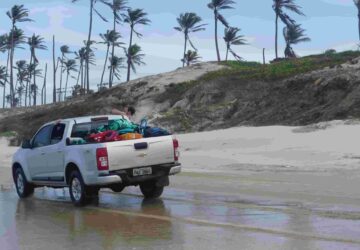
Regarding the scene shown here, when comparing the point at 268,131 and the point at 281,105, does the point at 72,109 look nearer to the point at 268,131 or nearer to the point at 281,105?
the point at 281,105

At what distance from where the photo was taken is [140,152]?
43.2 feet

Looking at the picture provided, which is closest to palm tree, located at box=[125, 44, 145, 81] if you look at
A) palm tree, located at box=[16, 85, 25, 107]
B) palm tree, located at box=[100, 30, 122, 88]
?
palm tree, located at box=[100, 30, 122, 88]

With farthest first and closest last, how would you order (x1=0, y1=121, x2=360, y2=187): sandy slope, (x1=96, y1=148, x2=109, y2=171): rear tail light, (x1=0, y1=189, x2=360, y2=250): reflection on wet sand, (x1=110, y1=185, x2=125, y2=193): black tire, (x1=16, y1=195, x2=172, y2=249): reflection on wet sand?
(x1=0, y1=121, x2=360, y2=187): sandy slope → (x1=110, y1=185, x2=125, y2=193): black tire → (x1=96, y1=148, x2=109, y2=171): rear tail light → (x1=16, y1=195, x2=172, y2=249): reflection on wet sand → (x1=0, y1=189, x2=360, y2=250): reflection on wet sand

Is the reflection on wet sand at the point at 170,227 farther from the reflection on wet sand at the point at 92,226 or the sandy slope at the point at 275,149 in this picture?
the sandy slope at the point at 275,149

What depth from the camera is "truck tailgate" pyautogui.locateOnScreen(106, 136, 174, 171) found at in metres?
12.9

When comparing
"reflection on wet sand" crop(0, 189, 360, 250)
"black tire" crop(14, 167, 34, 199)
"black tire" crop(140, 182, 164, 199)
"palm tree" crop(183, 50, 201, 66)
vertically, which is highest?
"palm tree" crop(183, 50, 201, 66)

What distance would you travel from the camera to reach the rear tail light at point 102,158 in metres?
12.8

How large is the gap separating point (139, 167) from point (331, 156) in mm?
11718

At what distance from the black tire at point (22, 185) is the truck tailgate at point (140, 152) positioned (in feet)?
12.4

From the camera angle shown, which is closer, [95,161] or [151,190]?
[95,161]

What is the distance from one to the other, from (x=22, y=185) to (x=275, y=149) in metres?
13.3

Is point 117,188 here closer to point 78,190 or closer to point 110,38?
point 78,190

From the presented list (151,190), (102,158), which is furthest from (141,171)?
(151,190)

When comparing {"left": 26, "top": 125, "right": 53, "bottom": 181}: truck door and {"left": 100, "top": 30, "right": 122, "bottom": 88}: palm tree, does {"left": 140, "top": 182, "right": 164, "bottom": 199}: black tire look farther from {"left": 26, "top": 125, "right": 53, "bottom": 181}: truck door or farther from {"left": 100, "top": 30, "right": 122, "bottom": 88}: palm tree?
{"left": 100, "top": 30, "right": 122, "bottom": 88}: palm tree
